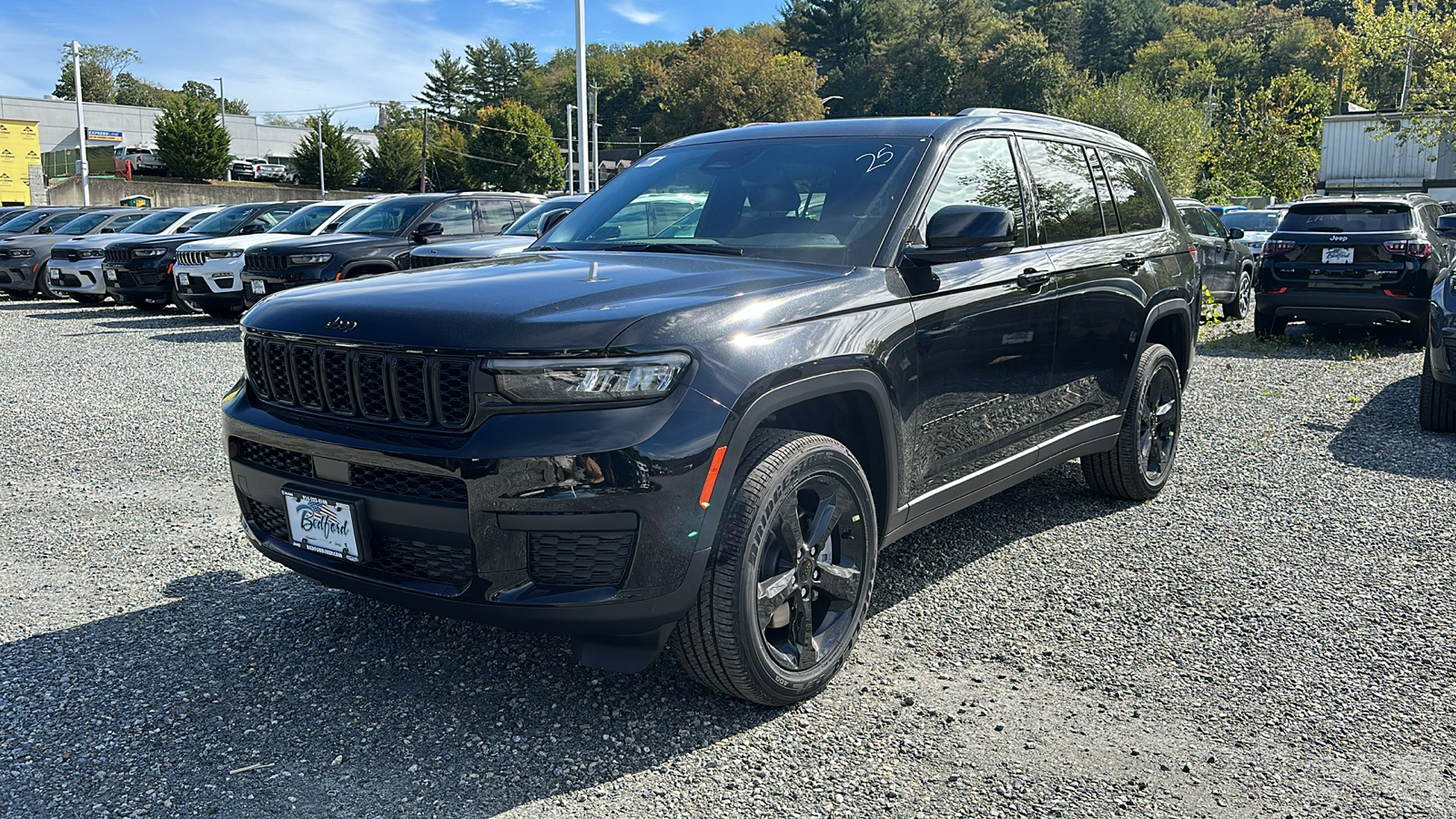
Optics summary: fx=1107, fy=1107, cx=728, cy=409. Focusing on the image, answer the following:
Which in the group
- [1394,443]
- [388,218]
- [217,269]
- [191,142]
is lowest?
[1394,443]

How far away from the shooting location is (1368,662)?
379 centimetres

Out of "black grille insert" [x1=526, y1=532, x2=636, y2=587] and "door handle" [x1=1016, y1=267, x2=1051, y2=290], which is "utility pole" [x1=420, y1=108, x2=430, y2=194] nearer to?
"door handle" [x1=1016, y1=267, x2=1051, y2=290]

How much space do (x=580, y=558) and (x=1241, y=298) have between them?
1518 centimetres

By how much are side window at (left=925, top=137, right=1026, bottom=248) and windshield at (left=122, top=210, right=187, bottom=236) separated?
1828cm

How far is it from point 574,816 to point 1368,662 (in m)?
2.77

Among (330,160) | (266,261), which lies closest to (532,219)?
(266,261)

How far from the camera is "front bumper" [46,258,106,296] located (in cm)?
1761

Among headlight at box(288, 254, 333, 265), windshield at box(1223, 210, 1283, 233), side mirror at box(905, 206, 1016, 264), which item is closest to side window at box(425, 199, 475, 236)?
headlight at box(288, 254, 333, 265)

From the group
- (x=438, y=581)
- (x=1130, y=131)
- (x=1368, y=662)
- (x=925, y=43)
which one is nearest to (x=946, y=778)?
(x=438, y=581)

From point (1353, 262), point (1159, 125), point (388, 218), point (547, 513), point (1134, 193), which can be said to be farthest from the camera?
point (1159, 125)

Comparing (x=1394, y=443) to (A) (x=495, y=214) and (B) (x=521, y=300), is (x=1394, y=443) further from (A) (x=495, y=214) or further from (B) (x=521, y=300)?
(A) (x=495, y=214)

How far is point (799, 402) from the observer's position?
10.7ft

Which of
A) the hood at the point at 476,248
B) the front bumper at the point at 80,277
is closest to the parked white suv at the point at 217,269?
the front bumper at the point at 80,277

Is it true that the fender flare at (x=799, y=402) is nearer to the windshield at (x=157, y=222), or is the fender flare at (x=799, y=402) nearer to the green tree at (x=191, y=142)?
the windshield at (x=157, y=222)
